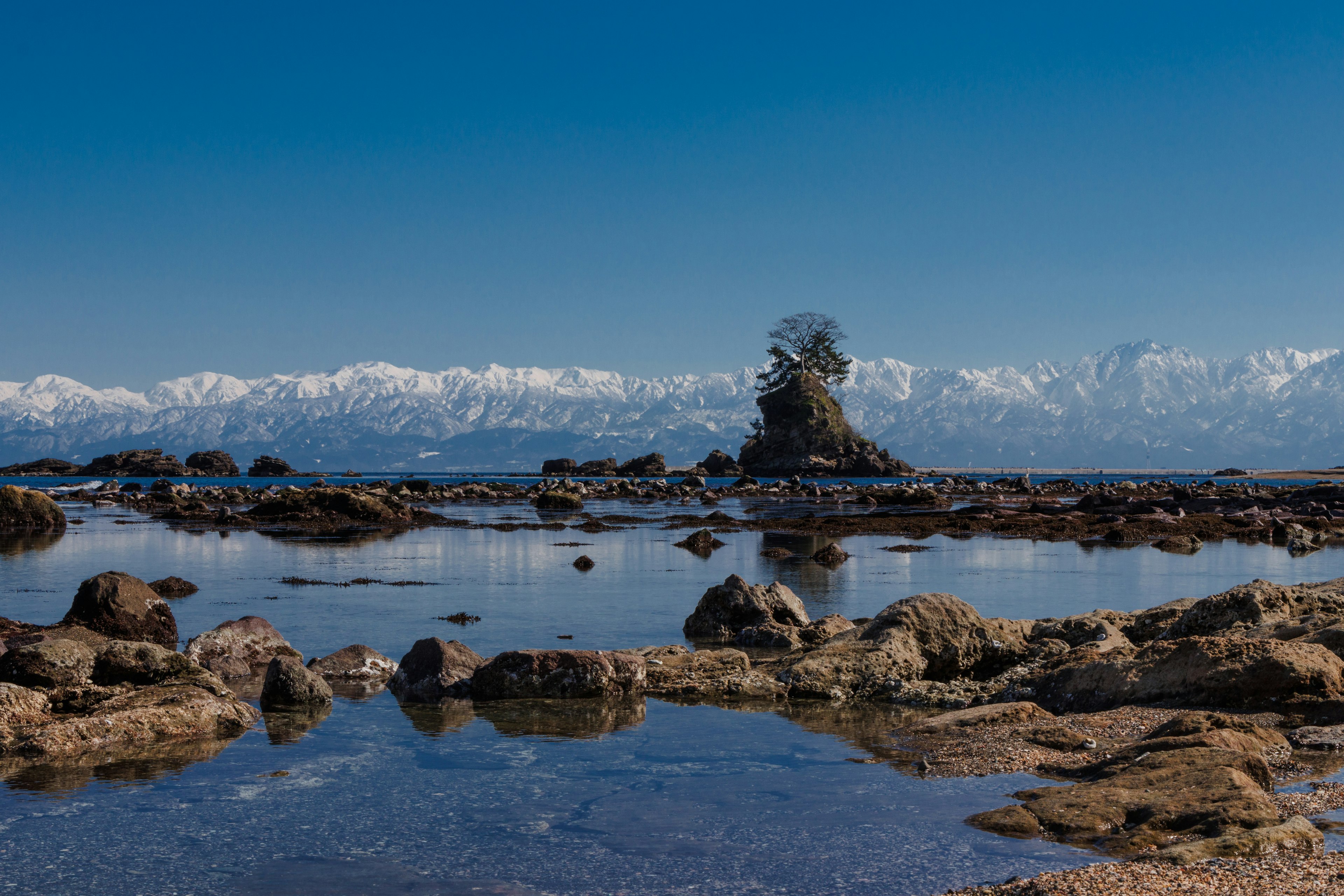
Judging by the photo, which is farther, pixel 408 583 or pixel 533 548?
pixel 533 548

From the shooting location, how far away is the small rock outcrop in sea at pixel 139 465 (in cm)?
15075

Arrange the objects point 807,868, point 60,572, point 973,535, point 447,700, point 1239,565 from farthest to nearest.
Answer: point 973,535 → point 1239,565 → point 60,572 → point 447,700 → point 807,868

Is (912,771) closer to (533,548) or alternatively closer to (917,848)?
(917,848)

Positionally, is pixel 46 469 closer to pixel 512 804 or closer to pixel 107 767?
pixel 107 767

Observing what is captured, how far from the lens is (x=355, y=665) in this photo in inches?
612

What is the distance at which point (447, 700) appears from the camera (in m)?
14.3

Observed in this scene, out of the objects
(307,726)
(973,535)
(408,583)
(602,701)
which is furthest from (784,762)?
(973,535)

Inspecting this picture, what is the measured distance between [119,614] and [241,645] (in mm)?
3437

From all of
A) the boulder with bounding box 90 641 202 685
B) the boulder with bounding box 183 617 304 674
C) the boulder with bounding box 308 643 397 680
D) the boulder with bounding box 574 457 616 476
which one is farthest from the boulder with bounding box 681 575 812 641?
the boulder with bounding box 574 457 616 476

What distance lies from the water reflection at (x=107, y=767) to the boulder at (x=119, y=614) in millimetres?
7239

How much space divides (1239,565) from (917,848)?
1166 inches

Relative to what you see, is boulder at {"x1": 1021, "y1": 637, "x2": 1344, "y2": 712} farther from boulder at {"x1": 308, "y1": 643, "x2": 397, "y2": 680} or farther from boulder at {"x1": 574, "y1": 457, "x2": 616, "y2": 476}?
boulder at {"x1": 574, "y1": 457, "x2": 616, "y2": 476}

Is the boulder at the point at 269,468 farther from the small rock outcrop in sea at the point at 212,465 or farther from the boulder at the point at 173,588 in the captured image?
the boulder at the point at 173,588

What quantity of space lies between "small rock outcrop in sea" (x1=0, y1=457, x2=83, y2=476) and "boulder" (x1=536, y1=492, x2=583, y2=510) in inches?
5396
